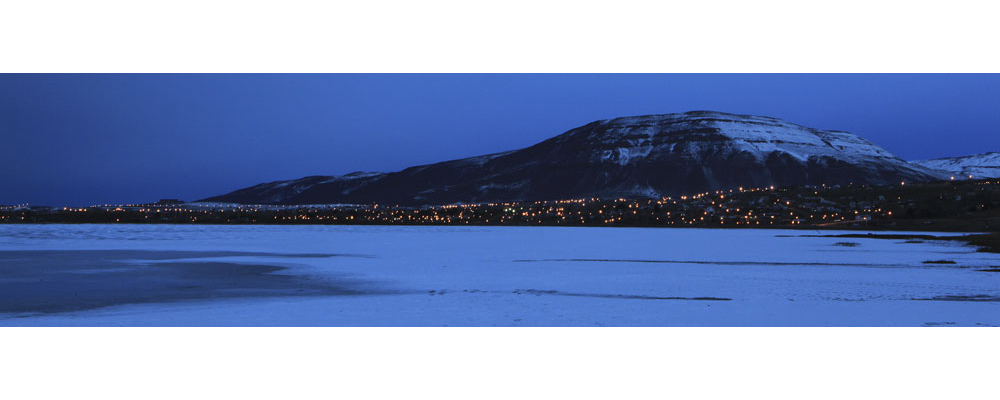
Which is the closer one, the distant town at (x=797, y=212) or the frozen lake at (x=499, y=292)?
the frozen lake at (x=499, y=292)

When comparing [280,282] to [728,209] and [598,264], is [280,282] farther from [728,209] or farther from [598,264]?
[728,209]

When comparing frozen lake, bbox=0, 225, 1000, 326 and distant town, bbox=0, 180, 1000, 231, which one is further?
distant town, bbox=0, 180, 1000, 231

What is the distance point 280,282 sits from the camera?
2111 centimetres

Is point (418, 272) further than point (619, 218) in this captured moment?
No

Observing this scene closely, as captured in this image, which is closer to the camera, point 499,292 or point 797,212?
point 499,292
